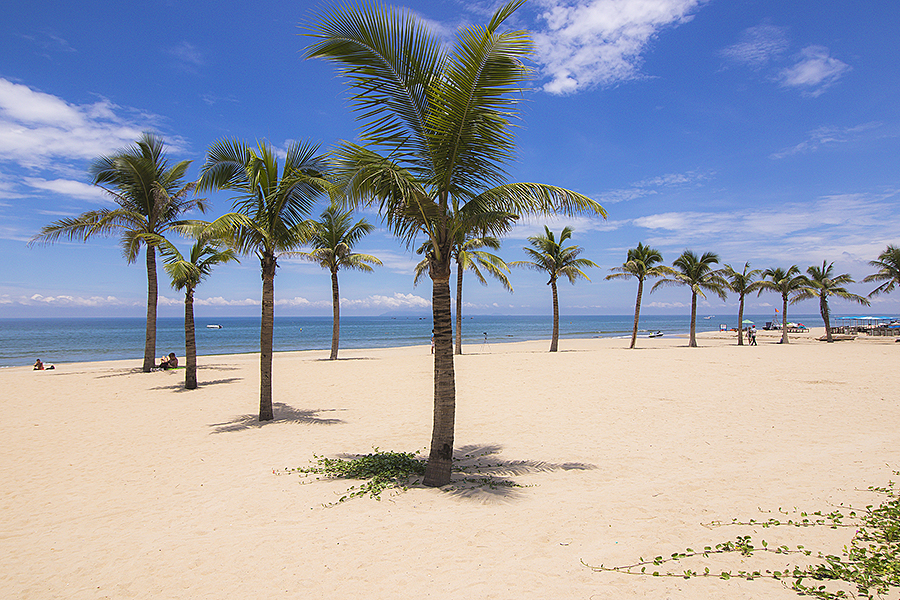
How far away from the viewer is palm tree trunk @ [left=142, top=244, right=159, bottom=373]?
17.2m

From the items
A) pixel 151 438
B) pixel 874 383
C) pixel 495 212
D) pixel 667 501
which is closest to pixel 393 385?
pixel 151 438

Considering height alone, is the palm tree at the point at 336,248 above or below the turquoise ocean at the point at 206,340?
above

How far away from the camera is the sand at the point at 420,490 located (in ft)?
12.0

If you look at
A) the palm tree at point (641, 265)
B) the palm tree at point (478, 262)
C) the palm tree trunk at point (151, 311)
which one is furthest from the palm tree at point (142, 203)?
the palm tree at point (641, 265)

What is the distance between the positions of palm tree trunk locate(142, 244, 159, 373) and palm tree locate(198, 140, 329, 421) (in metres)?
10.4

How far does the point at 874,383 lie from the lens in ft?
41.3

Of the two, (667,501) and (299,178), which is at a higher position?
(299,178)

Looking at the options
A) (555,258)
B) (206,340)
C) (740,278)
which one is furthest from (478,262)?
(206,340)

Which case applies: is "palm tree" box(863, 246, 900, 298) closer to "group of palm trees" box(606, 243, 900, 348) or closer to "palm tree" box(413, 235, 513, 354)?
"group of palm trees" box(606, 243, 900, 348)

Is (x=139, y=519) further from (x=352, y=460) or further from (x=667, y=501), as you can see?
(x=667, y=501)

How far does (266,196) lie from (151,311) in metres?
11.7

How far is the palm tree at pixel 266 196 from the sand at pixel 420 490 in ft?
8.22

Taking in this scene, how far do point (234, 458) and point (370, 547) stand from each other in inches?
158

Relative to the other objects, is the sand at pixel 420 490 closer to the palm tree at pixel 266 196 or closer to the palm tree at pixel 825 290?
the palm tree at pixel 266 196
